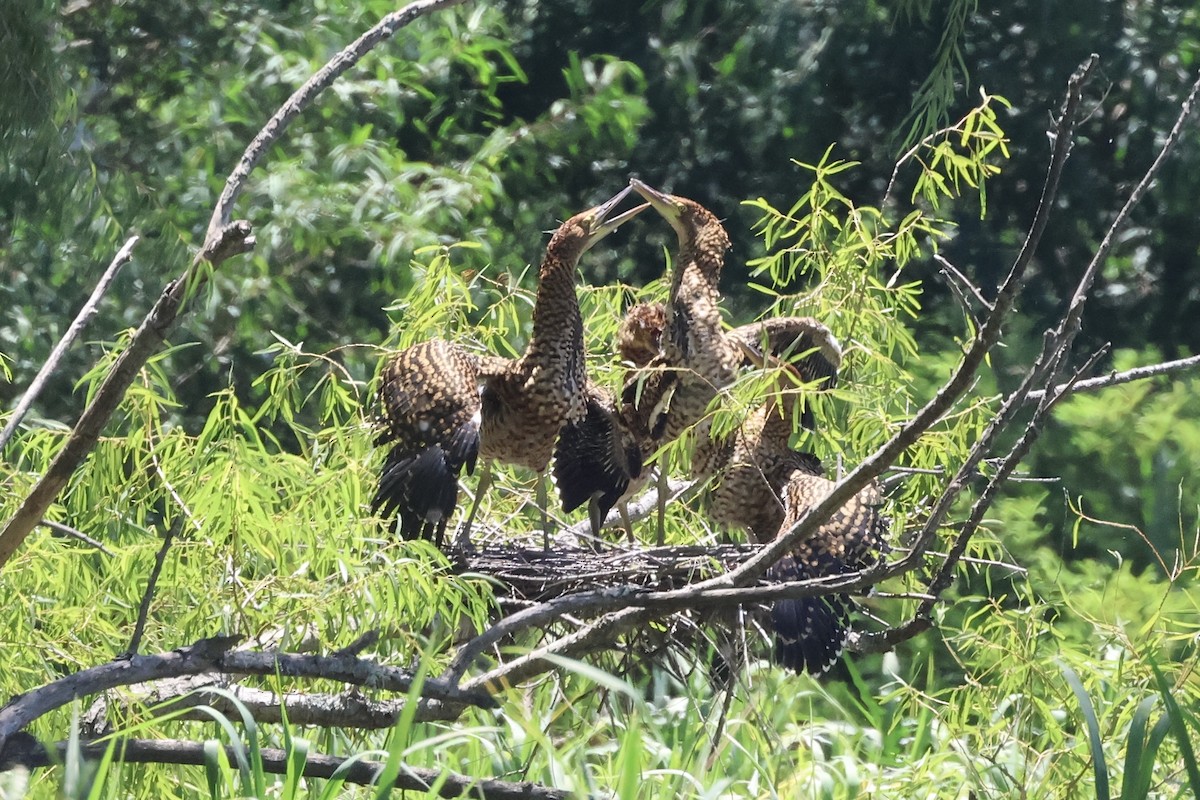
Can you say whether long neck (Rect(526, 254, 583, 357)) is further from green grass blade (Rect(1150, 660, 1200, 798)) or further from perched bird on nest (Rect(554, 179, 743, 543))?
green grass blade (Rect(1150, 660, 1200, 798))

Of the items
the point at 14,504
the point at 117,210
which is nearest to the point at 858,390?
the point at 14,504

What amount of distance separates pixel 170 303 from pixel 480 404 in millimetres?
1583

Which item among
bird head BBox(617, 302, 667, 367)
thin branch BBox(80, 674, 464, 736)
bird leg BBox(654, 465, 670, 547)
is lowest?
bird leg BBox(654, 465, 670, 547)

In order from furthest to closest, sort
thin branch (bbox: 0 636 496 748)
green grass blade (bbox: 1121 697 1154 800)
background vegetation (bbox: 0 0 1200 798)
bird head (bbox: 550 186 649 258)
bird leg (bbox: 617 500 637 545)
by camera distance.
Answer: bird leg (bbox: 617 500 637 545) < bird head (bbox: 550 186 649 258) < background vegetation (bbox: 0 0 1200 798) < green grass blade (bbox: 1121 697 1154 800) < thin branch (bbox: 0 636 496 748)

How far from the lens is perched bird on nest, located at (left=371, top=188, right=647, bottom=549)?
346 centimetres

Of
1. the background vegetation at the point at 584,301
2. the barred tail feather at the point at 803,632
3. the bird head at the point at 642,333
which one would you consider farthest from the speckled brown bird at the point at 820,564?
the bird head at the point at 642,333

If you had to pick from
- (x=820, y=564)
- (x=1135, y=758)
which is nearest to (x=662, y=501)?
(x=820, y=564)

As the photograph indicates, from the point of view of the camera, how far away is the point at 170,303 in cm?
208

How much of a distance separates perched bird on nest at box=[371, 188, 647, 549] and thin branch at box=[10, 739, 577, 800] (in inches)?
39.1

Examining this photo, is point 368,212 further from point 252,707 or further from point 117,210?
point 252,707

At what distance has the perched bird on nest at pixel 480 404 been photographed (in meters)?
3.46

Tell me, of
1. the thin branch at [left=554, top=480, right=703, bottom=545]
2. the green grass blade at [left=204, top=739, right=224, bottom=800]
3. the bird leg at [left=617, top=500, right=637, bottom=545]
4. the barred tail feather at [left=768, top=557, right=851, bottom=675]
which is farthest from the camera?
the thin branch at [left=554, top=480, right=703, bottom=545]

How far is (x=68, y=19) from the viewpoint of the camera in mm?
6879

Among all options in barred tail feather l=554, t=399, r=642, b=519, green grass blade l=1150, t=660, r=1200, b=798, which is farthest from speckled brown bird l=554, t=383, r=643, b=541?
green grass blade l=1150, t=660, r=1200, b=798
